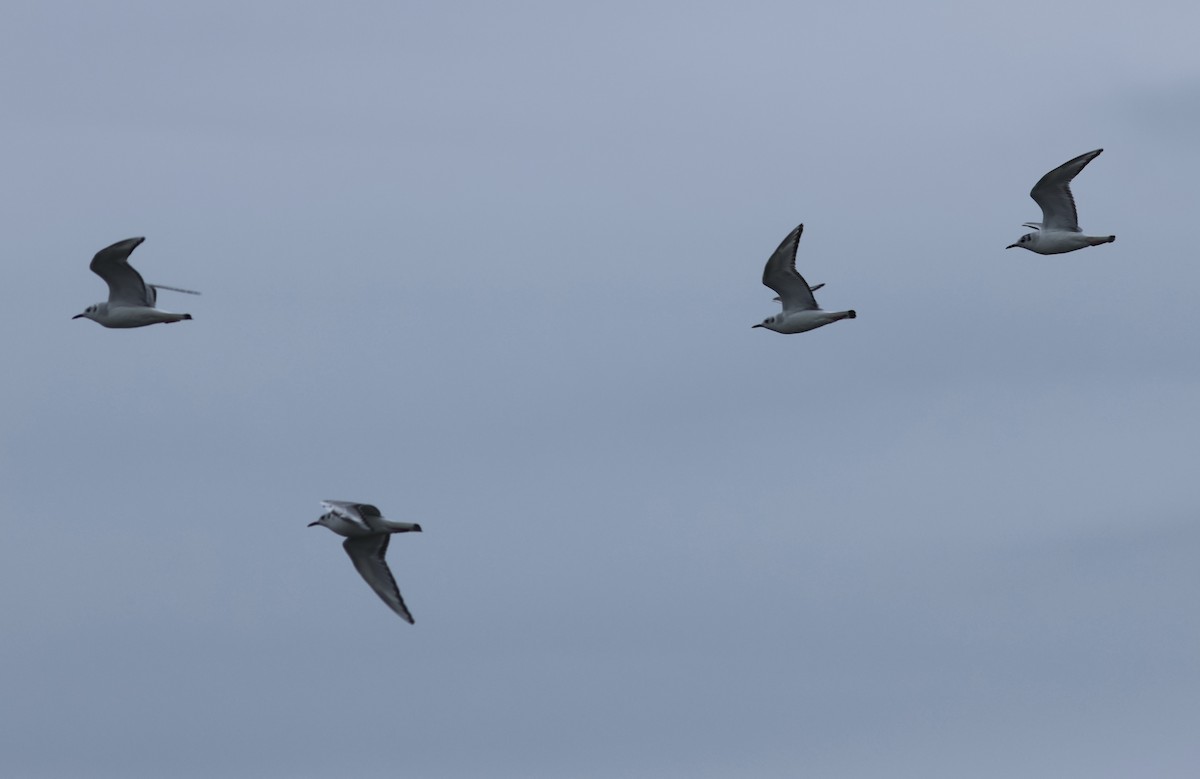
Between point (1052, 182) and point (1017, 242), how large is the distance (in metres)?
3.01

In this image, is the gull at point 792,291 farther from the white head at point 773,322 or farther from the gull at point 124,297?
the gull at point 124,297

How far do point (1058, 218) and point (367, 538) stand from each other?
23.4 m

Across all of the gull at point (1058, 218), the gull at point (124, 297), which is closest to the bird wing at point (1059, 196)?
the gull at point (1058, 218)

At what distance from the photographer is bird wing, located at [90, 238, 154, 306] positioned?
2589 inches

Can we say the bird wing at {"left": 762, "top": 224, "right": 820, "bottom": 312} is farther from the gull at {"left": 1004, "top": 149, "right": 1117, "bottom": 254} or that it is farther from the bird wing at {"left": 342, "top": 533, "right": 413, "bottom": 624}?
the bird wing at {"left": 342, "top": 533, "right": 413, "bottom": 624}

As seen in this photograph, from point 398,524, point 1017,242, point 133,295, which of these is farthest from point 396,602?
point 1017,242

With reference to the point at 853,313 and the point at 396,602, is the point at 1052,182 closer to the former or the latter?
the point at 853,313

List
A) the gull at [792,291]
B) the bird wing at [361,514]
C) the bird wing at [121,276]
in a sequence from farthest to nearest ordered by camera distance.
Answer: the gull at [792,291] → the bird wing at [121,276] → the bird wing at [361,514]

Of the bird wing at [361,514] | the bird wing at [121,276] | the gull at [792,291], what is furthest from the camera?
the gull at [792,291]

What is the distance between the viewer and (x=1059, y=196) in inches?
2726

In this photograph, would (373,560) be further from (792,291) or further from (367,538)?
(792,291)

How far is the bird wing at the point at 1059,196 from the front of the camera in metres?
68.4

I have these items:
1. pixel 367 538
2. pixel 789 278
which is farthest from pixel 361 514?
pixel 789 278

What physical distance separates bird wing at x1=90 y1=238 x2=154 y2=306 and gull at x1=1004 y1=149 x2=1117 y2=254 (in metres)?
26.8
